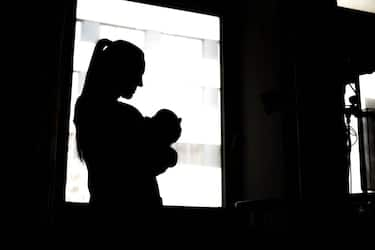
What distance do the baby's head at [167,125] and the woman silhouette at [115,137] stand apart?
0.05 metres

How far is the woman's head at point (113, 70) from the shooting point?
5.34ft

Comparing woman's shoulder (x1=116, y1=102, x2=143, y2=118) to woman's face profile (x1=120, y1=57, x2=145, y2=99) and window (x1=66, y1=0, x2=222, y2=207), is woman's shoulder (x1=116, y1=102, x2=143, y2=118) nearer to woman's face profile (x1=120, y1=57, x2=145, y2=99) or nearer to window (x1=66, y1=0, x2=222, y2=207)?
woman's face profile (x1=120, y1=57, x2=145, y2=99)

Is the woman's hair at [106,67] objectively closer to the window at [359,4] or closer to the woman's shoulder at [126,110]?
the woman's shoulder at [126,110]

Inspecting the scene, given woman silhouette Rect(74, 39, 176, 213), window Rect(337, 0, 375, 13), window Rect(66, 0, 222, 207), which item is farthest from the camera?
window Rect(337, 0, 375, 13)

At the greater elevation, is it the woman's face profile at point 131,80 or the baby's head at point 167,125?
the woman's face profile at point 131,80

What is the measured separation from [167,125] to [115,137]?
0.16 meters

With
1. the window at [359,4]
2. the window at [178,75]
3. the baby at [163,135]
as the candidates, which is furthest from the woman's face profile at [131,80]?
the window at [359,4]

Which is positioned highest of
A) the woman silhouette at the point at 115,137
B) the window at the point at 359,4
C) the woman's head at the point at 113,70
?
the window at the point at 359,4

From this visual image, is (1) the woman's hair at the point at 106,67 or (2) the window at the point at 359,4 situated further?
(2) the window at the point at 359,4

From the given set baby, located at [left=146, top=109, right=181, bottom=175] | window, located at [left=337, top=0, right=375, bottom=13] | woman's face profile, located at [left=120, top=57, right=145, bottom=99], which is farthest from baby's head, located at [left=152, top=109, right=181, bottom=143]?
window, located at [left=337, top=0, right=375, bottom=13]

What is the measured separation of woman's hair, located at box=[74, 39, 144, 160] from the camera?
63.9 inches

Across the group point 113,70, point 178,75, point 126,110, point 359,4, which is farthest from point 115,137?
point 359,4

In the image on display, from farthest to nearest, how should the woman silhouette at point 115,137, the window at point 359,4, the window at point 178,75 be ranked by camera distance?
the window at point 359,4, the window at point 178,75, the woman silhouette at point 115,137

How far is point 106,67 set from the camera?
1.63 metres
